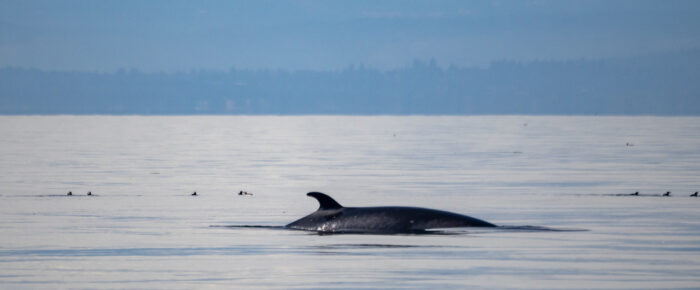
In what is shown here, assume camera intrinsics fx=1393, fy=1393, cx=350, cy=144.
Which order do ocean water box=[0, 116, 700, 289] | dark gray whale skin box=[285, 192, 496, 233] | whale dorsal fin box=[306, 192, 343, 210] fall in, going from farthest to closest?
whale dorsal fin box=[306, 192, 343, 210] < dark gray whale skin box=[285, 192, 496, 233] < ocean water box=[0, 116, 700, 289]

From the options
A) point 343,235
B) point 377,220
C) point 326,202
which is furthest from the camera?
point 326,202

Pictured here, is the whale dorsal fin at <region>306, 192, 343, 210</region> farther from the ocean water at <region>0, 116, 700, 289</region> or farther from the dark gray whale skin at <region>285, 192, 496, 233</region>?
the ocean water at <region>0, 116, 700, 289</region>

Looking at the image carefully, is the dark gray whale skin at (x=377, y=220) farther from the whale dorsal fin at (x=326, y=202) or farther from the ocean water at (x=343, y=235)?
the ocean water at (x=343, y=235)

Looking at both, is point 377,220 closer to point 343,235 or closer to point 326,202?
point 343,235

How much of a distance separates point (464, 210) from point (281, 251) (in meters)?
9.75

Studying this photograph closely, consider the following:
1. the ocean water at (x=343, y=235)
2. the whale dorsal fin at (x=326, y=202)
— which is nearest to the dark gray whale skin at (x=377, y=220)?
the whale dorsal fin at (x=326, y=202)

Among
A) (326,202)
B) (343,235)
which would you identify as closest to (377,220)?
(343,235)

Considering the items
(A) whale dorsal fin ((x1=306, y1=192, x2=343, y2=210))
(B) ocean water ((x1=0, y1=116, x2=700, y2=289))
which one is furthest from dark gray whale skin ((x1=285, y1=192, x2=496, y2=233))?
(B) ocean water ((x1=0, y1=116, x2=700, y2=289))

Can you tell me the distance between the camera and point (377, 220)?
24.3m

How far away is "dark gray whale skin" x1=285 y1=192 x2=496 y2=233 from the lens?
955 inches

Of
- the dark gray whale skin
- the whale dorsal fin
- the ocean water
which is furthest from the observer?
the whale dorsal fin

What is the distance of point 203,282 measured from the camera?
17.4 metres

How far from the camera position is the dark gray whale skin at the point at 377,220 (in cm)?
2427

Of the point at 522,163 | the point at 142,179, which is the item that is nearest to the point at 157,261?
the point at 142,179
